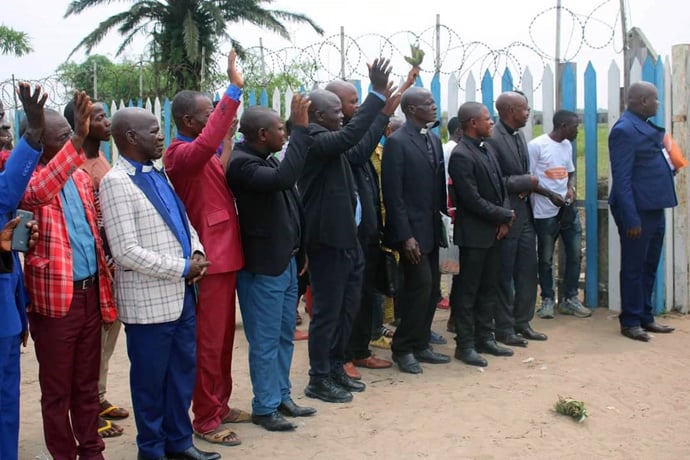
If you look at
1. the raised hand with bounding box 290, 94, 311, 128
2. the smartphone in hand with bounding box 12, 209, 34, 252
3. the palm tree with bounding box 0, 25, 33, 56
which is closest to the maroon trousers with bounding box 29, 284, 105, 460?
the smartphone in hand with bounding box 12, 209, 34, 252

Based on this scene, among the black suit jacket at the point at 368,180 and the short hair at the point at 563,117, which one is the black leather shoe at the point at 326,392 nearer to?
the black suit jacket at the point at 368,180

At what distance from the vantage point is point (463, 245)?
5938 mm

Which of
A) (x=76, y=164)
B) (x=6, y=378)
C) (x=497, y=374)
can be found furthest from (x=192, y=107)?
(x=497, y=374)

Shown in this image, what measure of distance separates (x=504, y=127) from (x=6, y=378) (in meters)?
4.44

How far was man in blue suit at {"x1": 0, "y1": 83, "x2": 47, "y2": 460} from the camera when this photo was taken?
3.22m

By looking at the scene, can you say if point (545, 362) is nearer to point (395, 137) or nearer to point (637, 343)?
point (637, 343)

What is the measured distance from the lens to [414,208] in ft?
18.4

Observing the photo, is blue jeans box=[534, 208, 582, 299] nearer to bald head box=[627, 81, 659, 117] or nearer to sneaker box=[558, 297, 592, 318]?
sneaker box=[558, 297, 592, 318]

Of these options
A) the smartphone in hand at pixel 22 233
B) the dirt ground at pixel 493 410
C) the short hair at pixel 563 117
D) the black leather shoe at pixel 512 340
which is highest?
the short hair at pixel 563 117

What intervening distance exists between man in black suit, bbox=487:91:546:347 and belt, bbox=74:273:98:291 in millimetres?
3620

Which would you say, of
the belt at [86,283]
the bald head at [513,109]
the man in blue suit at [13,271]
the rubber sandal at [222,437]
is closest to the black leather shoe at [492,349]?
the bald head at [513,109]

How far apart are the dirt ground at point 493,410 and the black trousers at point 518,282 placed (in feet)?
0.88

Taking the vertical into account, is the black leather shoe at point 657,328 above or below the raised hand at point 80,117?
below

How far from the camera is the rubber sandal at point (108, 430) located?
4.52 meters
